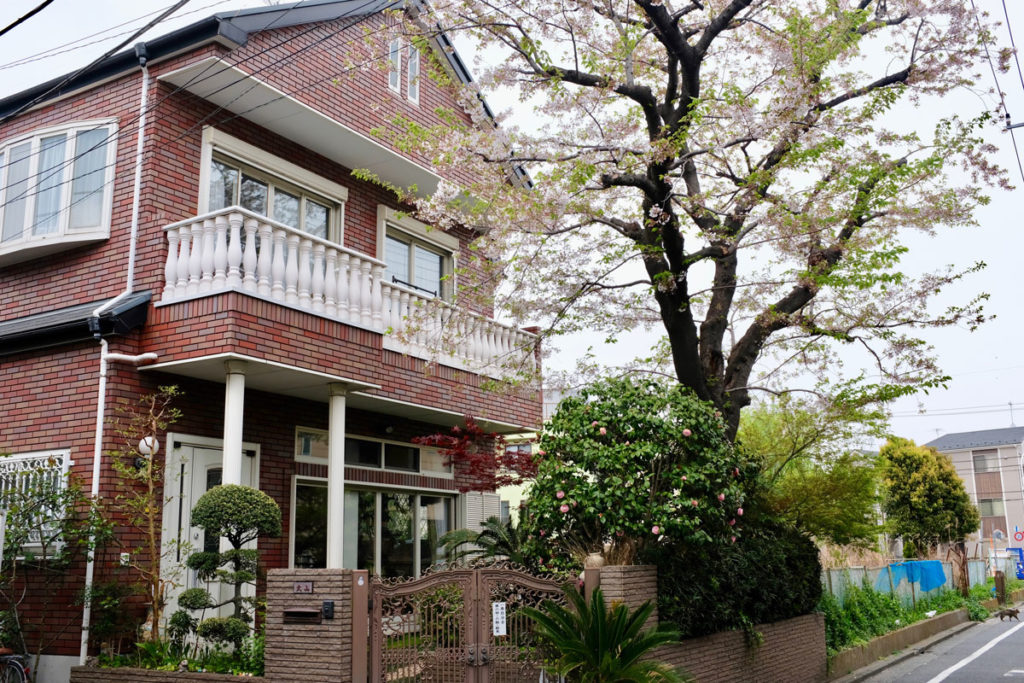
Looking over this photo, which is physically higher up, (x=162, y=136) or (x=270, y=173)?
(x=270, y=173)

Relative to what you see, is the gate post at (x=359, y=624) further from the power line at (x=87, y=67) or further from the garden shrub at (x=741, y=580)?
the power line at (x=87, y=67)

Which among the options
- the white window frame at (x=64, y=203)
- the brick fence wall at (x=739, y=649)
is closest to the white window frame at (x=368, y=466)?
the white window frame at (x=64, y=203)

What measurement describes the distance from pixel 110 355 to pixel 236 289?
1.73m

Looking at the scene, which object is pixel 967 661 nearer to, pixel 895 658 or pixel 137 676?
pixel 895 658

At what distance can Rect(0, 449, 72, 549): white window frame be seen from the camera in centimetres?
1044

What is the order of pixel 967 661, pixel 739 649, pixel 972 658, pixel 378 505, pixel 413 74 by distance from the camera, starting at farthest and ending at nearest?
1. pixel 972 658
2. pixel 413 74
3. pixel 967 661
4. pixel 378 505
5. pixel 739 649

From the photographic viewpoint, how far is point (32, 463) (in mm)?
10797

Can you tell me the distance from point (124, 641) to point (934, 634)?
1819 centimetres

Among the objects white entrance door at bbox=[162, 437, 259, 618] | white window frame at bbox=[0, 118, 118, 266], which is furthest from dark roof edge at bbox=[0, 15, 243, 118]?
white entrance door at bbox=[162, 437, 259, 618]

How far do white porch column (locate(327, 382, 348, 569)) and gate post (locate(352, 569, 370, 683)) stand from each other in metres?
Result: 3.17

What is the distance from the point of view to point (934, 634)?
821 inches

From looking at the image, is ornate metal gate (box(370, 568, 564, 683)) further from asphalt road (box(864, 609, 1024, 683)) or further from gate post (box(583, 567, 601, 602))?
asphalt road (box(864, 609, 1024, 683))

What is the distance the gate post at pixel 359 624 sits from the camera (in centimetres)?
812

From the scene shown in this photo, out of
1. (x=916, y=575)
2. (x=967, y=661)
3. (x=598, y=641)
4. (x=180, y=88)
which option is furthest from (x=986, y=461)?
(x=180, y=88)
